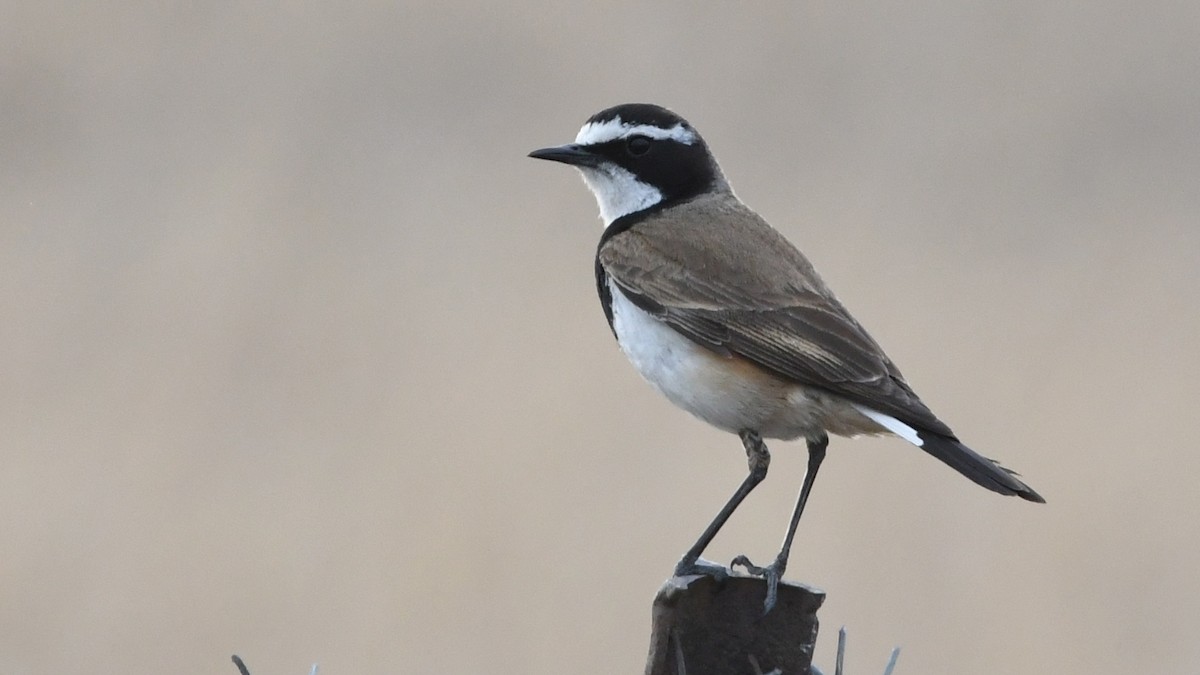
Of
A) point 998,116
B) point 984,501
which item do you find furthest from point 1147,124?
point 984,501

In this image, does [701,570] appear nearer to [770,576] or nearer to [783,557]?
[783,557]

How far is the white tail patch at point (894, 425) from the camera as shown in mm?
5504

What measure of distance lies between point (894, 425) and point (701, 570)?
868 millimetres

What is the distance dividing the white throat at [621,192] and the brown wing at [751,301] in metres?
0.23

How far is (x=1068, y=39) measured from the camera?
1469 cm

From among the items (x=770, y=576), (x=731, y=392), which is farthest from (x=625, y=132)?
(x=770, y=576)

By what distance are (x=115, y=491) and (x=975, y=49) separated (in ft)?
25.6

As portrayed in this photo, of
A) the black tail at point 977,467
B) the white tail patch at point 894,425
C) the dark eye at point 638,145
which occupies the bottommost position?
the black tail at point 977,467

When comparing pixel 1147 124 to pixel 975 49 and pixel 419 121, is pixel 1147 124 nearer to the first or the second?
pixel 975 49

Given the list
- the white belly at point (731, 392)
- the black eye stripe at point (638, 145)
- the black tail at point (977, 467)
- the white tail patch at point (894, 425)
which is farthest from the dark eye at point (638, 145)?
the black tail at point (977, 467)

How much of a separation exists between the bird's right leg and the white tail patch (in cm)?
42

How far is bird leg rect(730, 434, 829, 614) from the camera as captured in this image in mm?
4637

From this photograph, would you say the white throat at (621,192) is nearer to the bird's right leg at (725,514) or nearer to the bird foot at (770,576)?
the bird's right leg at (725,514)

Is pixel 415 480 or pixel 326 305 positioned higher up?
pixel 326 305
